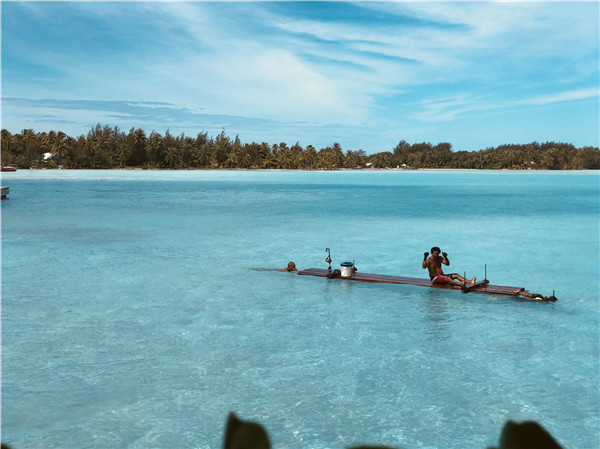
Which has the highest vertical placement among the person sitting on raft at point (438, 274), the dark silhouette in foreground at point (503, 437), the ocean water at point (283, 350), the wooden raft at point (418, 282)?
the dark silhouette in foreground at point (503, 437)

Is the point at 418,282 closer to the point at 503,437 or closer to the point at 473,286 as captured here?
the point at 473,286

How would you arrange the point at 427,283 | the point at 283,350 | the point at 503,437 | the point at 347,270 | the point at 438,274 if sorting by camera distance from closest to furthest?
the point at 503,437 → the point at 283,350 → the point at 438,274 → the point at 427,283 → the point at 347,270

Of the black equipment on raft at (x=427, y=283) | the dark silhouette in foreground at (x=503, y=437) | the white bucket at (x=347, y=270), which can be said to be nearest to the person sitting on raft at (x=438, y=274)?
the black equipment on raft at (x=427, y=283)

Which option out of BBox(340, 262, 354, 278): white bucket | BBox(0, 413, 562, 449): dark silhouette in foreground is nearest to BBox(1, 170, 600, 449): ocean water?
BBox(340, 262, 354, 278): white bucket

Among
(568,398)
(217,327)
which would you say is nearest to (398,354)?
(568,398)

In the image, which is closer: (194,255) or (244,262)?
(244,262)

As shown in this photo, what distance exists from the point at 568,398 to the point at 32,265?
23539 mm

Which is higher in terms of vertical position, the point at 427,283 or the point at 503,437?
the point at 503,437

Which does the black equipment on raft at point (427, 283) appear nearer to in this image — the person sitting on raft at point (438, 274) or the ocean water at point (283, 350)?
the person sitting on raft at point (438, 274)

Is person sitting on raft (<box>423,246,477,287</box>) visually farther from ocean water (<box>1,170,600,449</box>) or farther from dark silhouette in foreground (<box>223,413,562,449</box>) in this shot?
dark silhouette in foreground (<box>223,413,562,449</box>)

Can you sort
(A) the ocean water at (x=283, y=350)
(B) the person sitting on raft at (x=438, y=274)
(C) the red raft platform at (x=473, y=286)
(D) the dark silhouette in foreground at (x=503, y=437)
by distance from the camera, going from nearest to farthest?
(D) the dark silhouette in foreground at (x=503, y=437) < (A) the ocean water at (x=283, y=350) < (C) the red raft platform at (x=473, y=286) < (B) the person sitting on raft at (x=438, y=274)

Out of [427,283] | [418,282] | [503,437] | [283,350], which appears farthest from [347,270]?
[503,437]

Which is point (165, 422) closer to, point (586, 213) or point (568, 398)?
point (568, 398)

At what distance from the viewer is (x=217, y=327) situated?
17.5m
